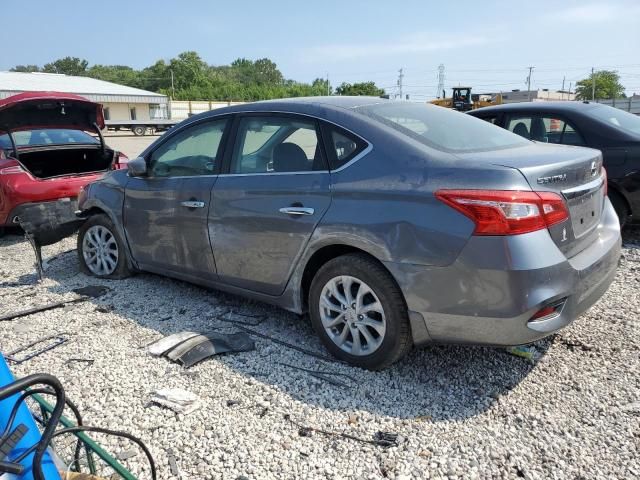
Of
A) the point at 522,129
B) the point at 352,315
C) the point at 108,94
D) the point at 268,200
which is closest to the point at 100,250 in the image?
the point at 268,200

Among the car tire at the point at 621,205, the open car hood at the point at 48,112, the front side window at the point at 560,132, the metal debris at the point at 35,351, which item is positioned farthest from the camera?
the open car hood at the point at 48,112

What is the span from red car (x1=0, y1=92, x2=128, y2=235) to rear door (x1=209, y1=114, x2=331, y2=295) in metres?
2.61

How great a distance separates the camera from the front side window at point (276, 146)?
3.48 metres

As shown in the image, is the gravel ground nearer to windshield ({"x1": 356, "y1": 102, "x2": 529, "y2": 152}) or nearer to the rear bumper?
the rear bumper

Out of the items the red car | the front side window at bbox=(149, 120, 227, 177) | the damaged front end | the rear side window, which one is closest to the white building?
the red car

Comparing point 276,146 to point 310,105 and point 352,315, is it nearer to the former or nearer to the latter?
point 310,105

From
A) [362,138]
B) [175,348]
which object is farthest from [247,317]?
[362,138]

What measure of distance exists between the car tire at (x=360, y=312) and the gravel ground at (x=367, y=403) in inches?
5.5

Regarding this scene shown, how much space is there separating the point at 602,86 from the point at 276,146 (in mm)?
104568

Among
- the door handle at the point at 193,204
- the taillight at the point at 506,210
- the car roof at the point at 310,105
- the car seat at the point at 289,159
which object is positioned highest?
the car roof at the point at 310,105

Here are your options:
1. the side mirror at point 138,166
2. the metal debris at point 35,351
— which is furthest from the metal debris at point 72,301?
the side mirror at point 138,166

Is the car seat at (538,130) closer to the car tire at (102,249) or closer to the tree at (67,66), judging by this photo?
the car tire at (102,249)

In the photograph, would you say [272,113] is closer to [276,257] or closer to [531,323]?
[276,257]

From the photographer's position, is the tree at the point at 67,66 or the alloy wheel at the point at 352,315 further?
the tree at the point at 67,66
